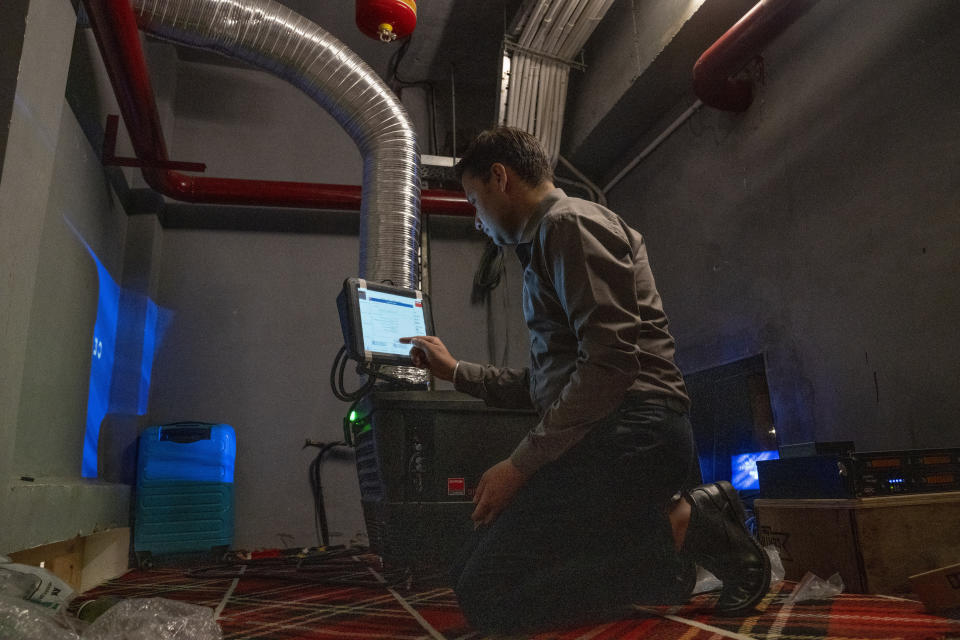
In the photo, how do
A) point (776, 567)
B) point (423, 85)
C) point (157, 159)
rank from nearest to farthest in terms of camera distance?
point (776, 567) < point (157, 159) < point (423, 85)

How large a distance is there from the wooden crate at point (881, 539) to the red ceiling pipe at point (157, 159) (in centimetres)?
226

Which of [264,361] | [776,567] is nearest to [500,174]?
[776,567]

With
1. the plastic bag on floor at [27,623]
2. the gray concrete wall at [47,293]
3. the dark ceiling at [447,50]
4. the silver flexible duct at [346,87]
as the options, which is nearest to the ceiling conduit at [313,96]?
the silver flexible duct at [346,87]

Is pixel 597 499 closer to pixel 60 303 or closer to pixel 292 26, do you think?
pixel 60 303

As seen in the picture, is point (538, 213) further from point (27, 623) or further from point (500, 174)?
point (27, 623)

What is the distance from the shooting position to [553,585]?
1132mm

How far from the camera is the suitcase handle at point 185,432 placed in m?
2.80

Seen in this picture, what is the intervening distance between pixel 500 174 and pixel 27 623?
3.53ft

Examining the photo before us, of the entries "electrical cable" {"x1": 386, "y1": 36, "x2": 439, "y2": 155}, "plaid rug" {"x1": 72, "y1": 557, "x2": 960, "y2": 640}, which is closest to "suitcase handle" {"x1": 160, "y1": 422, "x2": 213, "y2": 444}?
"plaid rug" {"x1": 72, "y1": 557, "x2": 960, "y2": 640}

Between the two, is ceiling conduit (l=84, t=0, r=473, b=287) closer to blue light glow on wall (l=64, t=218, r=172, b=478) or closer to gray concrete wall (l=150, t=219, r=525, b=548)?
gray concrete wall (l=150, t=219, r=525, b=548)

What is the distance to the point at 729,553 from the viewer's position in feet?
4.11

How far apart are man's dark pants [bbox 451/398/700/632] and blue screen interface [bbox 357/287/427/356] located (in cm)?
82

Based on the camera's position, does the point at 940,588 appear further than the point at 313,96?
No

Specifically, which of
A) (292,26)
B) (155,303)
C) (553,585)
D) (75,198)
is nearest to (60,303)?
(75,198)
